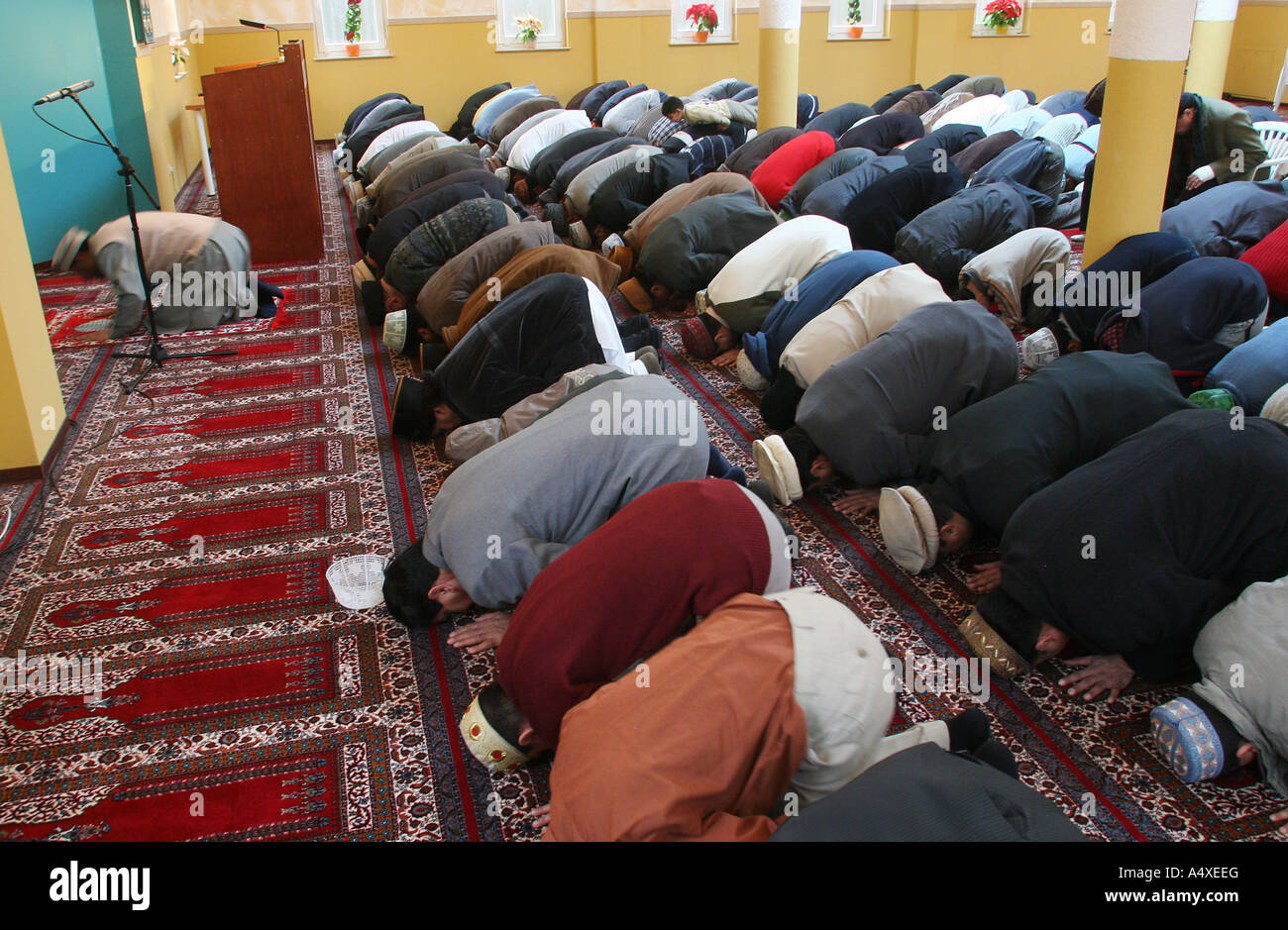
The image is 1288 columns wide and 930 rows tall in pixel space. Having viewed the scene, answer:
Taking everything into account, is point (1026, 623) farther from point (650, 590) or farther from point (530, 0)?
point (530, 0)

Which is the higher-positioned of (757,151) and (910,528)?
(757,151)

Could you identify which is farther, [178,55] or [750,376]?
[178,55]

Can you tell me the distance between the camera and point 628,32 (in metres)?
11.7

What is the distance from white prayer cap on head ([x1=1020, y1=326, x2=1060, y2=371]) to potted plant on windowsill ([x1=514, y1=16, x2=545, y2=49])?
893cm

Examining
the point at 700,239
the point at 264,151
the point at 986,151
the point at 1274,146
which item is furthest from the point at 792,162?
the point at 264,151

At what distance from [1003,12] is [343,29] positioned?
24.2 feet

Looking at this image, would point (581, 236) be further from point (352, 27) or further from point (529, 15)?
point (352, 27)

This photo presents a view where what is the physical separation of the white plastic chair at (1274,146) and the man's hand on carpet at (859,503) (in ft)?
12.0

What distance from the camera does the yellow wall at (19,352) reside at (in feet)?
11.6

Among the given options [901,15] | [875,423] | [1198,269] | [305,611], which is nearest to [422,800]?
[305,611]

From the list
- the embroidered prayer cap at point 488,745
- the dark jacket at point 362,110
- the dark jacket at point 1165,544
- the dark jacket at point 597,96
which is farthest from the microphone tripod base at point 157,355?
the dark jacket at point 597,96

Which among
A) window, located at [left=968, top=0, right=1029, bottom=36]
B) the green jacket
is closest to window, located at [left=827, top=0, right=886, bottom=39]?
window, located at [left=968, top=0, right=1029, bottom=36]

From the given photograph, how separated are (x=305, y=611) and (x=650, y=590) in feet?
4.12

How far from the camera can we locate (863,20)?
12195mm
